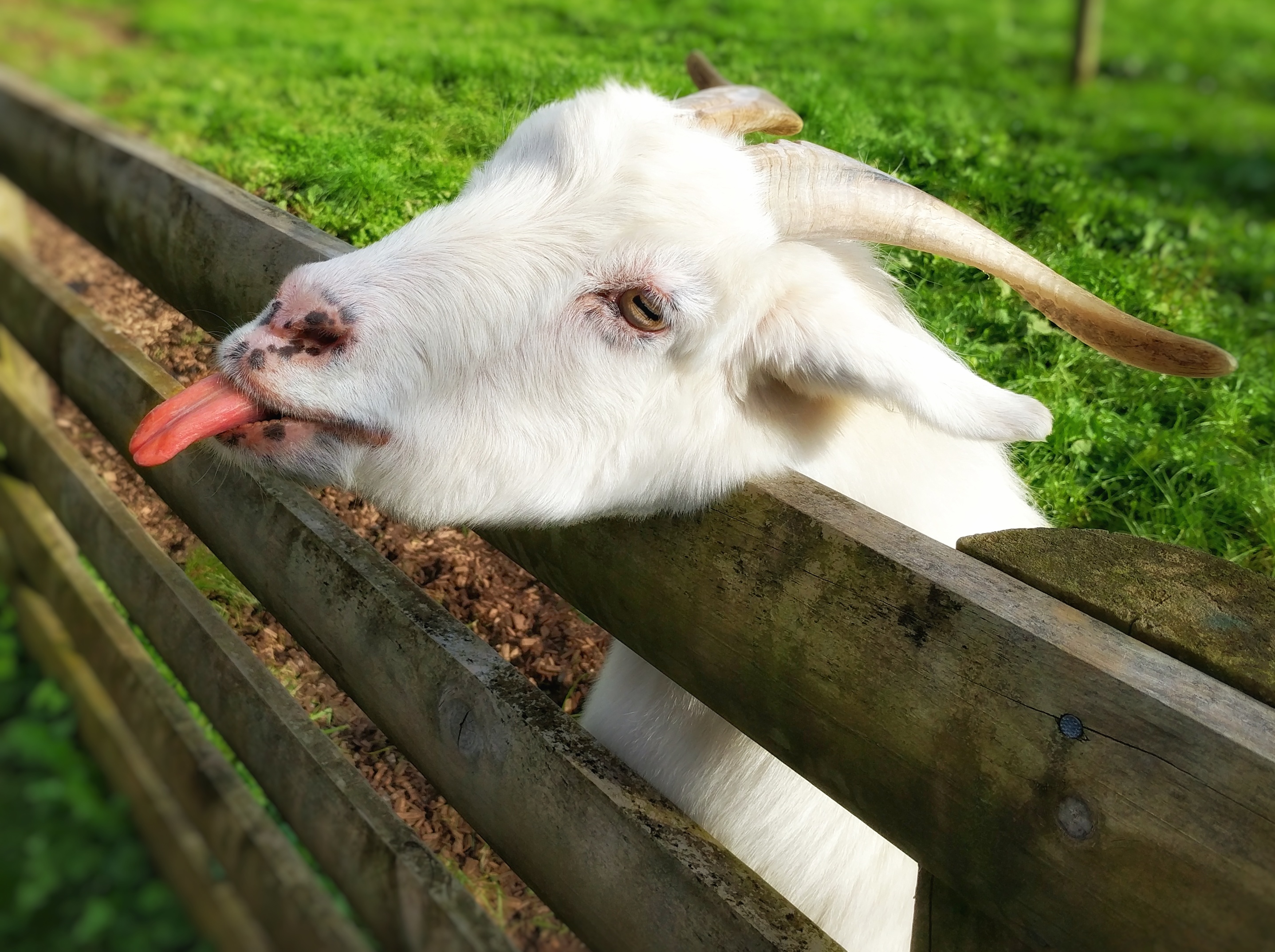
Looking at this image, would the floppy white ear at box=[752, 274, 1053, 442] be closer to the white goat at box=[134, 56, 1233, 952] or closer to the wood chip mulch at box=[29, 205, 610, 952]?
the white goat at box=[134, 56, 1233, 952]

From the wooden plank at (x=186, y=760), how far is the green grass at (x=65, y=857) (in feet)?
2.21

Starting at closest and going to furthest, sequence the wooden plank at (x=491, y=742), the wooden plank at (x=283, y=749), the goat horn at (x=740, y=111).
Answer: the wooden plank at (x=491, y=742) → the wooden plank at (x=283, y=749) → the goat horn at (x=740, y=111)

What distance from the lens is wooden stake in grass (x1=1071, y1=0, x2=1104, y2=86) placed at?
27.1ft

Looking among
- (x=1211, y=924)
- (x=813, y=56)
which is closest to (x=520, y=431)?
(x=1211, y=924)

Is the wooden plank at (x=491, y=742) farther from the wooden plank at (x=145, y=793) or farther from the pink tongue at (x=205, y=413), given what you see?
the wooden plank at (x=145, y=793)

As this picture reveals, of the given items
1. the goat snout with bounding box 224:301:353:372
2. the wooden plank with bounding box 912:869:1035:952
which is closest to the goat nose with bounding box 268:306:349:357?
the goat snout with bounding box 224:301:353:372

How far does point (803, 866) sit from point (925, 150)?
57.9 inches

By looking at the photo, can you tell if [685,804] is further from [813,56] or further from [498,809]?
[813,56]

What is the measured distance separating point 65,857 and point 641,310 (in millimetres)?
3733

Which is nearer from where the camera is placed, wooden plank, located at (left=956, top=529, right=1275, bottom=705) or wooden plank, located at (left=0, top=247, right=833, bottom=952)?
wooden plank, located at (left=956, top=529, right=1275, bottom=705)

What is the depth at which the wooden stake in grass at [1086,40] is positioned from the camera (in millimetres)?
8250

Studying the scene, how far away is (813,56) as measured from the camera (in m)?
3.82

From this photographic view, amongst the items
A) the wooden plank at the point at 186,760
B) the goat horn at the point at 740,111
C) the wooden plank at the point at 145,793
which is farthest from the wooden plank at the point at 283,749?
the goat horn at the point at 740,111

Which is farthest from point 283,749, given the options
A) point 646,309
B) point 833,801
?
point 646,309
